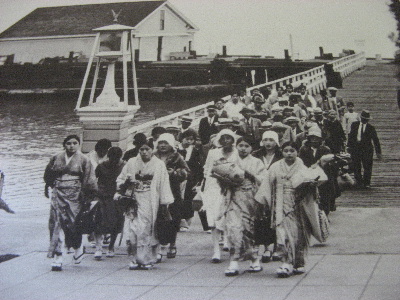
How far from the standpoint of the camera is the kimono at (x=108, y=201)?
24.2 feet

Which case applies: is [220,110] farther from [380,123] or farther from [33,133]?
[33,133]

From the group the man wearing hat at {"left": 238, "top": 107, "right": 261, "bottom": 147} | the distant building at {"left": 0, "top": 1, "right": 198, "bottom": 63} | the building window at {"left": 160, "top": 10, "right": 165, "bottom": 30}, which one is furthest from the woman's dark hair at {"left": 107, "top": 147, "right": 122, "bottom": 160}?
the building window at {"left": 160, "top": 10, "right": 165, "bottom": 30}

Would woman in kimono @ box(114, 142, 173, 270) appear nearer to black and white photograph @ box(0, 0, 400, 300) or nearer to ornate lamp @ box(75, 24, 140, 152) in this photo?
black and white photograph @ box(0, 0, 400, 300)

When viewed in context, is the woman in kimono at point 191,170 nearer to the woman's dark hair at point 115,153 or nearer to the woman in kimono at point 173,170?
the woman in kimono at point 173,170

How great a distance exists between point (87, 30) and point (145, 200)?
16758mm

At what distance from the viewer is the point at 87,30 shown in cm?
2272

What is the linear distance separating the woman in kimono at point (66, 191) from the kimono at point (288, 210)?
1874 millimetres

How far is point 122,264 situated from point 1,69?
18996mm

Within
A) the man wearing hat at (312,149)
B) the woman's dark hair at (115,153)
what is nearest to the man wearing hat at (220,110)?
the man wearing hat at (312,149)

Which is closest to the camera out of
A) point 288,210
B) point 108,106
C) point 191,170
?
point 288,210

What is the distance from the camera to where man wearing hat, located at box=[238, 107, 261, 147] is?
9.62 m

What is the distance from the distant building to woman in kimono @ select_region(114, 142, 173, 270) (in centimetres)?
1177

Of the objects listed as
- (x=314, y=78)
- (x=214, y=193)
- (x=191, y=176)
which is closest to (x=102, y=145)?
(x=191, y=176)

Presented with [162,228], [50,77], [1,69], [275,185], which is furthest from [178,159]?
[50,77]
